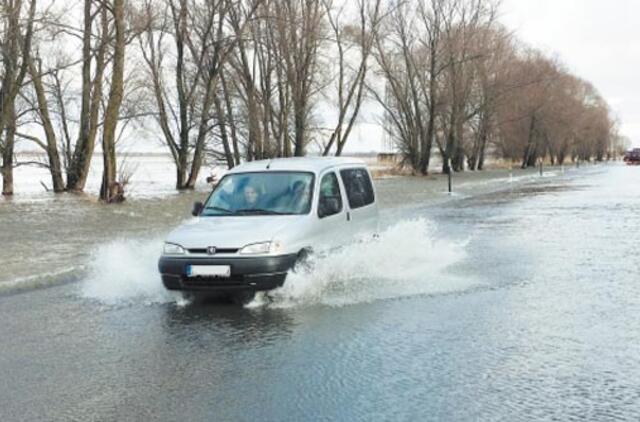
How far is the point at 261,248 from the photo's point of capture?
27.8 feet

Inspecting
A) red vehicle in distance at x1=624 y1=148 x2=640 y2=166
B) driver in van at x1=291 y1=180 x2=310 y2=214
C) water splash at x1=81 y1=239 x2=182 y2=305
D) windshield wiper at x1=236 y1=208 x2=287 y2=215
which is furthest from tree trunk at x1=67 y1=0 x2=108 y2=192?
red vehicle in distance at x1=624 y1=148 x2=640 y2=166

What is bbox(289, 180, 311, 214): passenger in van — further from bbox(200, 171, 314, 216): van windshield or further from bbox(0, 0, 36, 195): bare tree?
bbox(0, 0, 36, 195): bare tree

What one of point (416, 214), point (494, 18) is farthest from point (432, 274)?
point (494, 18)

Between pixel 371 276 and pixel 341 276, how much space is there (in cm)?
61

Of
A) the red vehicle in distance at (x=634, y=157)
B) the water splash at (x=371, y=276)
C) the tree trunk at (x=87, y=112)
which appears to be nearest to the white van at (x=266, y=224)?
the water splash at (x=371, y=276)

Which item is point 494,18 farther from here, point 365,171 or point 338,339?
point 338,339

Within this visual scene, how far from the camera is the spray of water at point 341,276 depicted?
8.92 m

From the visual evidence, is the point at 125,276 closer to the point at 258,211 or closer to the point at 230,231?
the point at 258,211

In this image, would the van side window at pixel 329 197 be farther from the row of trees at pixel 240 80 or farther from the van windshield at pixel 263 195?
the row of trees at pixel 240 80

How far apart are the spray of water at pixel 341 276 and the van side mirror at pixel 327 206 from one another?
528 millimetres

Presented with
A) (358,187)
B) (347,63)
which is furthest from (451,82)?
(358,187)

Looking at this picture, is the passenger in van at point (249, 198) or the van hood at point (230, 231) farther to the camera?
the passenger in van at point (249, 198)

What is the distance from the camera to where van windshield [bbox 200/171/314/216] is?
31.4 feet

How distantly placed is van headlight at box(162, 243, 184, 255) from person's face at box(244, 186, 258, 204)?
1365mm
